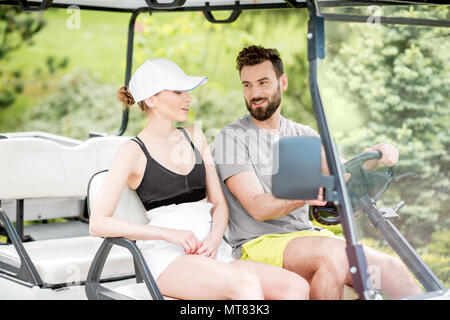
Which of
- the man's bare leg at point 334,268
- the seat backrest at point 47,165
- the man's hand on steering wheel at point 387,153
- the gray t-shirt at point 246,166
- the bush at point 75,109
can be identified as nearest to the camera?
the man's bare leg at point 334,268

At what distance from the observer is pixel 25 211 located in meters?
3.82

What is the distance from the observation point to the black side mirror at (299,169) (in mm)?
1617

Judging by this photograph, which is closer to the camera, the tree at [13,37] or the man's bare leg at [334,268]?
the man's bare leg at [334,268]

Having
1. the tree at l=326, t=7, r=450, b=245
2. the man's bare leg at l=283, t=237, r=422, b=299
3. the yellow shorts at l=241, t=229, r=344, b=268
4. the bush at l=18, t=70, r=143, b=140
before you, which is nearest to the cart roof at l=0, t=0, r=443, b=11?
the tree at l=326, t=7, r=450, b=245

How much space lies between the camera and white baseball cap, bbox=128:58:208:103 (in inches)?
91.6

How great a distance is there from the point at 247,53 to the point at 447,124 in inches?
34.5

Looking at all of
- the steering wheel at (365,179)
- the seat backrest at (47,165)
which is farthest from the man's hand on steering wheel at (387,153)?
the seat backrest at (47,165)

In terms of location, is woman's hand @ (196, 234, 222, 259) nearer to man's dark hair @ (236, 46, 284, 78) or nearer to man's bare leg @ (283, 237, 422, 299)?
man's bare leg @ (283, 237, 422, 299)

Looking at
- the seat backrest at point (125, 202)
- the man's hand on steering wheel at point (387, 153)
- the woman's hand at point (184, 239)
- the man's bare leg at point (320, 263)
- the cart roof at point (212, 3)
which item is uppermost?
the cart roof at point (212, 3)

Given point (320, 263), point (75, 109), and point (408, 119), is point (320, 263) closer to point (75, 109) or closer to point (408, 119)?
point (408, 119)

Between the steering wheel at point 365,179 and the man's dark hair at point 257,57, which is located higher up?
the man's dark hair at point 257,57

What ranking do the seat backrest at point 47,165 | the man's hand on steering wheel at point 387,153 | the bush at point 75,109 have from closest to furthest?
the man's hand on steering wheel at point 387,153, the seat backrest at point 47,165, the bush at point 75,109

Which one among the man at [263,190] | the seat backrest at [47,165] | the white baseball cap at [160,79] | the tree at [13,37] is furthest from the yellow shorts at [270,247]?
the tree at [13,37]

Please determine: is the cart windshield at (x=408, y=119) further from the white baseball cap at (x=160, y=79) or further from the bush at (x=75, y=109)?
the bush at (x=75, y=109)
